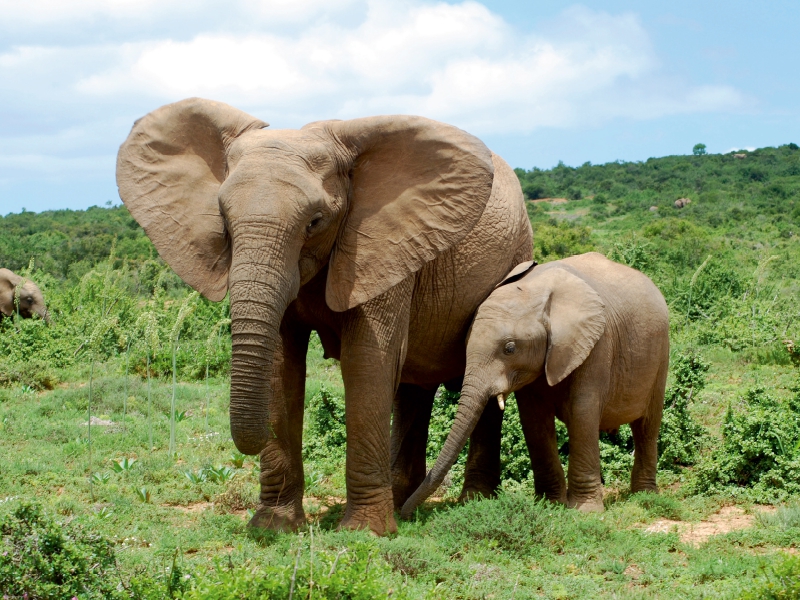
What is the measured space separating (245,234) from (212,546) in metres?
1.97

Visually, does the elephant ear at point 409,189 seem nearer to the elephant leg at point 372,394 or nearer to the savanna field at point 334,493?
the elephant leg at point 372,394

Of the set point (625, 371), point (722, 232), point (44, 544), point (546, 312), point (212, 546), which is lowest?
point (212, 546)

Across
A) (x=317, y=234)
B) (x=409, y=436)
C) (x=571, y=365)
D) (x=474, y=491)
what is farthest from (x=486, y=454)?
(x=317, y=234)

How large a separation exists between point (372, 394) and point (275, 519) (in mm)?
1057

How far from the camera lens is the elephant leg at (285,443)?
576cm

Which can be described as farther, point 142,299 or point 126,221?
point 126,221

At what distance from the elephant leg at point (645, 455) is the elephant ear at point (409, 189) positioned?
2.60 m

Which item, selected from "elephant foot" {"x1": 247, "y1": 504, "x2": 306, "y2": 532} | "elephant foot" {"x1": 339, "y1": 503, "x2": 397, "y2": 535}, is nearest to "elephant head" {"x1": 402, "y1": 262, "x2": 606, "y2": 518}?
"elephant foot" {"x1": 339, "y1": 503, "x2": 397, "y2": 535}

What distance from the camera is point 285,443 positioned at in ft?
19.1

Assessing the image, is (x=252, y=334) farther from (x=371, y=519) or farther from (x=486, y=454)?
(x=486, y=454)

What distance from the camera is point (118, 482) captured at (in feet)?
23.5

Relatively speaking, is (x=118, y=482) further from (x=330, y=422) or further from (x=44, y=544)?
(x=44, y=544)

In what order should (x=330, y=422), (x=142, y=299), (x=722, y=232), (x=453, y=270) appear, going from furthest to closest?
1. (x=722, y=232)
2. (x=142, y=299)
3. (x=330, y=422)
4. (x=453, y=270)

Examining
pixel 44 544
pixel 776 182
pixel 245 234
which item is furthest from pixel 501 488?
pixel 776 182
